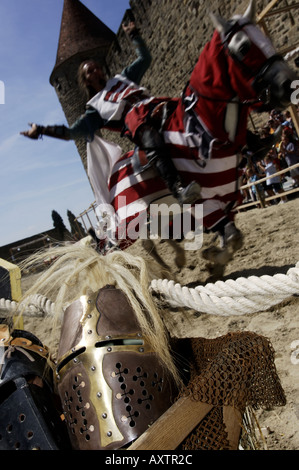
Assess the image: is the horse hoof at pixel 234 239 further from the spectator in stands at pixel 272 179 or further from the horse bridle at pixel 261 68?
the spectator in stands at pixel 272 179

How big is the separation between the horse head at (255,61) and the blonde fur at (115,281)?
136 cm

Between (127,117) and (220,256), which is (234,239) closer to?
(220,256)

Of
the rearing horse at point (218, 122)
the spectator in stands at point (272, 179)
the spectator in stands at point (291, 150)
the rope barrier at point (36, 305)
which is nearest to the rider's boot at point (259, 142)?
the rearing horse at point (218, 122)

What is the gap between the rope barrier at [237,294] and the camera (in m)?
1.36

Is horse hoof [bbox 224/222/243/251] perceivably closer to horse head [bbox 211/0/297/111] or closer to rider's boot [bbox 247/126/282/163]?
rider's boot [bbox 247/126/282/163]

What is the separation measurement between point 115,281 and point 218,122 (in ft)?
5.36

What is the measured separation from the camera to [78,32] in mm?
19734

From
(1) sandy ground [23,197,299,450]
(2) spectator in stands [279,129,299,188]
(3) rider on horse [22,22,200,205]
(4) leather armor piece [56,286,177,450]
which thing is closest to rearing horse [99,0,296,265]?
(3) rider on horse [22,22,200,205]

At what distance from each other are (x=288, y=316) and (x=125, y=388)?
1.67m

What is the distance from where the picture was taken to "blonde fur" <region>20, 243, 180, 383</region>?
42.4 inches

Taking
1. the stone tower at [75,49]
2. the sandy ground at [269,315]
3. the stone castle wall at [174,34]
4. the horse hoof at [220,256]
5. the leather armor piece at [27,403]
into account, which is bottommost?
the sandy ground at [269,315]

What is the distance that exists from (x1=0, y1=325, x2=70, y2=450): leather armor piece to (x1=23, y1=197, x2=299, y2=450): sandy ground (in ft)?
1.62

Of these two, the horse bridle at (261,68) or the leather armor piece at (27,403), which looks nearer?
the leather armor piece at (27,403)
